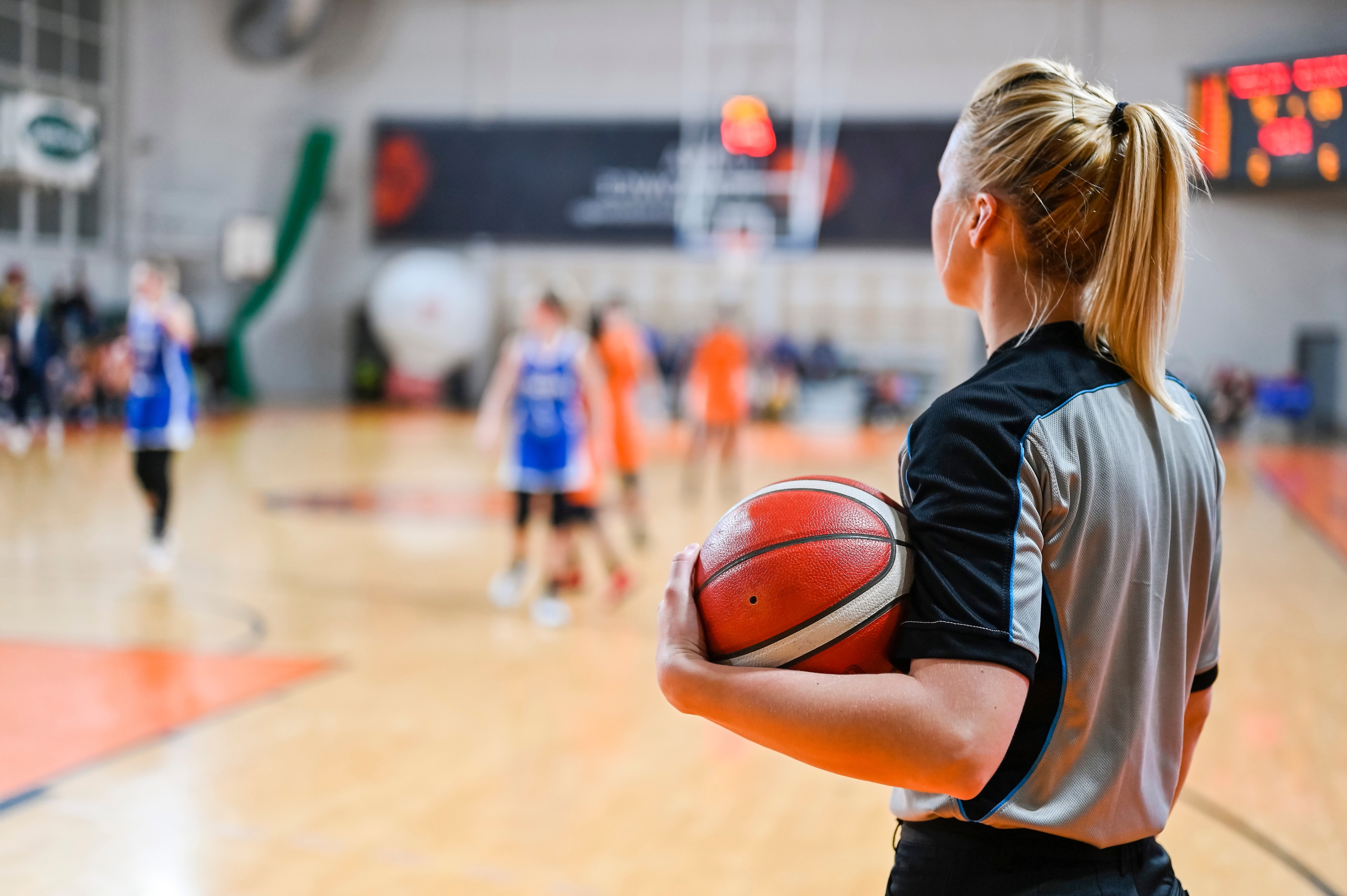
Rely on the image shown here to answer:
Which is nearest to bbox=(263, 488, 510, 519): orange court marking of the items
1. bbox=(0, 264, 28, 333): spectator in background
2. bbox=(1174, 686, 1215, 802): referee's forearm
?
bbox=(0, 264, 28, 333): spectator in background

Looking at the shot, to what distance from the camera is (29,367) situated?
40.4 feet

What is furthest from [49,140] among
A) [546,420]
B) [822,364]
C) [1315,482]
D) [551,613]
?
[1315,482]

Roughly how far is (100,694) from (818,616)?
387cm

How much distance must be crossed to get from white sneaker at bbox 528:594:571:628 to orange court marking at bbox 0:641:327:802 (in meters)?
1.19

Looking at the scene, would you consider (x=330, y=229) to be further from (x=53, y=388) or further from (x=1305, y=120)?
(x=1305, y=120)

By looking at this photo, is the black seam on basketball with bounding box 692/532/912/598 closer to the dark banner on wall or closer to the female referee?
the female referee

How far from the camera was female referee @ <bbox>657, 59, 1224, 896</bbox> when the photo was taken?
947mm

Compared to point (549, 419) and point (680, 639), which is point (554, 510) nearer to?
point (549, 419)

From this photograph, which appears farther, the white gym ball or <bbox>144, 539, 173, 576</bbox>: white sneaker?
the white gym ball

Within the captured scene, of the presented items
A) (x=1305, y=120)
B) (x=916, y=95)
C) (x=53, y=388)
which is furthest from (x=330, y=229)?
(x=1305, y=120)

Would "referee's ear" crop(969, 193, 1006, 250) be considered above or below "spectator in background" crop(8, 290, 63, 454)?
above

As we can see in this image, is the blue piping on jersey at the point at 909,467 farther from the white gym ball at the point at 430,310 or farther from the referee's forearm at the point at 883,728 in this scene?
the white gym ball at the point at 430,310

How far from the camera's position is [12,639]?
490 centimetres

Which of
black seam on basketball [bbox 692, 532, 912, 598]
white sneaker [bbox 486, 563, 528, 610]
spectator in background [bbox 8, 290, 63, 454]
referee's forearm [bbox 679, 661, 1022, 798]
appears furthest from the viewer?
spectator in background [bbox 8, 290, 63, 454]
